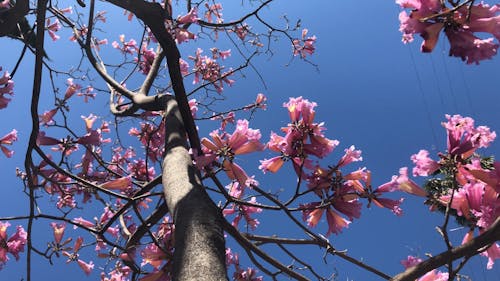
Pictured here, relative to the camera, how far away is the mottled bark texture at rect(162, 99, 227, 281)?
117cm

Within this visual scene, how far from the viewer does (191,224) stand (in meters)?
1.33

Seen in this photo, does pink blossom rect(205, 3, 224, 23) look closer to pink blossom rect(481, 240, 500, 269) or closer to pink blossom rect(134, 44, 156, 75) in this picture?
pink blossom rect(134, 44, 156, 75)

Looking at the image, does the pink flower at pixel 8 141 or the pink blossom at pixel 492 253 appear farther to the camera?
the pink flower at pixel 8 141

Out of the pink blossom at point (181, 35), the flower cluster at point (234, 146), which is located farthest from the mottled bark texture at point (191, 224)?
the pink blossom at point (181, 35)

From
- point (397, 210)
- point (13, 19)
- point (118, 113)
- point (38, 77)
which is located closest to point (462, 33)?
point (397, 210)

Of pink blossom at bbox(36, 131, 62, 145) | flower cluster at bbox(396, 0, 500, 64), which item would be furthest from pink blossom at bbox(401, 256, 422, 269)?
pink blossom at bbox(36, 131, 62, 145)

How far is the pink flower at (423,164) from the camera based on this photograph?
1784mm

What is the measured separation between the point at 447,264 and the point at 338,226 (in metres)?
0.65

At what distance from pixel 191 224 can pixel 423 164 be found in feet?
3.52

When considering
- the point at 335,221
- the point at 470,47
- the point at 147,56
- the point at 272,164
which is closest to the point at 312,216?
the point at 335,221

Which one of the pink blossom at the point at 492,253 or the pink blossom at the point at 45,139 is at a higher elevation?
the pink blossom at the point at 45,139

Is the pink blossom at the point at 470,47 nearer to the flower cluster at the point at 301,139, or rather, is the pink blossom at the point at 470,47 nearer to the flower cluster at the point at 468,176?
the flower cluster at the point at 468,176

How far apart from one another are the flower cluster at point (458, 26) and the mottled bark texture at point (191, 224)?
3.01ft

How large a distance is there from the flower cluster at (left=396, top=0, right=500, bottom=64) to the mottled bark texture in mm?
919
